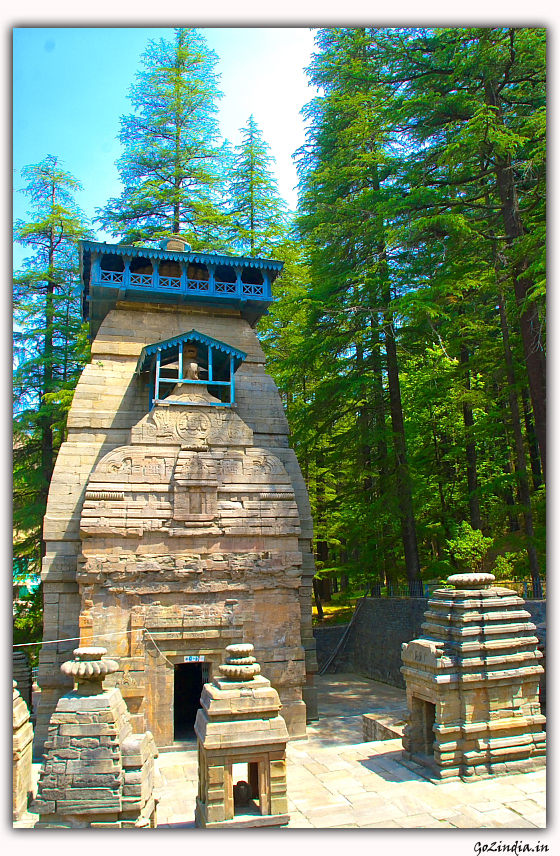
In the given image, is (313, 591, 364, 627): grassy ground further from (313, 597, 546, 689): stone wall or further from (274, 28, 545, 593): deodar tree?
(274, 28, 545, 593): deodar tree

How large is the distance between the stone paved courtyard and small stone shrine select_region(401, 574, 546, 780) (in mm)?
311

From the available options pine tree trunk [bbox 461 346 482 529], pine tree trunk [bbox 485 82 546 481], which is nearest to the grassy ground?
pine tree trunk [bbox 461 346 482 529]

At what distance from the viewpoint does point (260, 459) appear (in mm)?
13594

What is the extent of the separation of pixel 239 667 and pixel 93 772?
2.04 m

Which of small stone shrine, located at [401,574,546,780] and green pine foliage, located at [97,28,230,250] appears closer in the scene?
small stone shrine, located at [401,574,546,780]

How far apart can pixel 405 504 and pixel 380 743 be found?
28.4 ft

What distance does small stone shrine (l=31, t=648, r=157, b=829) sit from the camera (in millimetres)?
6859

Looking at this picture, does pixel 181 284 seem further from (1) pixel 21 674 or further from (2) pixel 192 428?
(1) pixel 21 674

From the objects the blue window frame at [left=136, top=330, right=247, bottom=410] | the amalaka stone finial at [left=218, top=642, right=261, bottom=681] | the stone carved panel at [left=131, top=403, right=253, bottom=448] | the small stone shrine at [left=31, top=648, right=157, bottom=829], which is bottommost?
the small stone shrine at [left=31, top=648, right=157, bottom=829]

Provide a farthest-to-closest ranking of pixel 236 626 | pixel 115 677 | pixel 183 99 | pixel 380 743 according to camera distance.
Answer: pixel 183 99
pixel 236 626
pixel 115 677
pixel 380 743

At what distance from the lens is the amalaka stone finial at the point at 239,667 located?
26.1ft

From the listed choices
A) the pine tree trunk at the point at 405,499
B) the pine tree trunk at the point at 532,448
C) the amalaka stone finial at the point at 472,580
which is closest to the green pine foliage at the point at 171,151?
the pine tree trunk at the point at 405,499

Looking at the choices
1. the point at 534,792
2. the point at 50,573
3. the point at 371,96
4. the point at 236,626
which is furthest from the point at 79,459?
the point at 371,96

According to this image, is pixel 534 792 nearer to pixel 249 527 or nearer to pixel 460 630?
pixel 460 630
